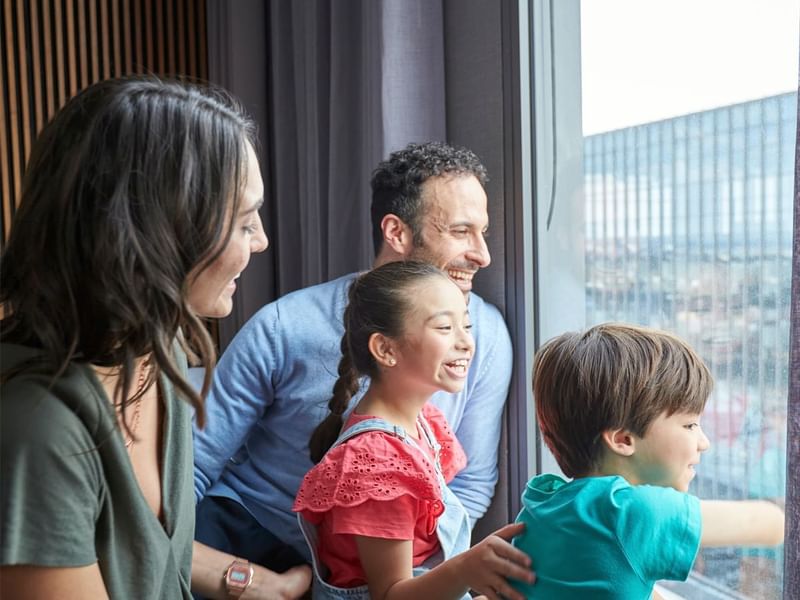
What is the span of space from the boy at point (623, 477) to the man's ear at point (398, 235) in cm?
54

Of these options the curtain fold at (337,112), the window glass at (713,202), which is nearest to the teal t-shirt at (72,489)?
the window glass at (713,202)

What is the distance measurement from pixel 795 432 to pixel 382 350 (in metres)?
0.61

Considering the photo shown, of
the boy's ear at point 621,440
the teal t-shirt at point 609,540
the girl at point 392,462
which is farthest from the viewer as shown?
the girl at point 392,462

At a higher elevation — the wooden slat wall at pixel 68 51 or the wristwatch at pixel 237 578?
the wooden slat wall at pixel 68 51

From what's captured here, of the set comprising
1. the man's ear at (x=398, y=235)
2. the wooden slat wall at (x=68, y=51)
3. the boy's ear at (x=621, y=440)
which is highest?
the wooden slat wall at (x=68, y=51)

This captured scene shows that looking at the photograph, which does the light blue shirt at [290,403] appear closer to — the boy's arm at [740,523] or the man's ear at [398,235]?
the man's ear at [398,235]

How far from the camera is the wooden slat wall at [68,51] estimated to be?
3332 millimetres

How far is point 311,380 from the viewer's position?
1.69m

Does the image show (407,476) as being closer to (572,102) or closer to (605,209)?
(605,209)

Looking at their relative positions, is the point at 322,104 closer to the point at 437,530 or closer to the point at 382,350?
the point at 382,350

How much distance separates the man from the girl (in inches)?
8.8

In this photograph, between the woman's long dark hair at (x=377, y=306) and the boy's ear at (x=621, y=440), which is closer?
the boy's ear at (x=621, y=440)

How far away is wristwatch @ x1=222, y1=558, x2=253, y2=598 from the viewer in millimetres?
1539

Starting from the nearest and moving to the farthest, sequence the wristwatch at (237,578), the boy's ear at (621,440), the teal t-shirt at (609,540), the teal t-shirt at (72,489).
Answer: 1. the teal t-shirt at (72,489)
2. the teal t-shirt at (609,540)
3. the boy's ear at (621,440)
4. the wristwatch at (237,578)
